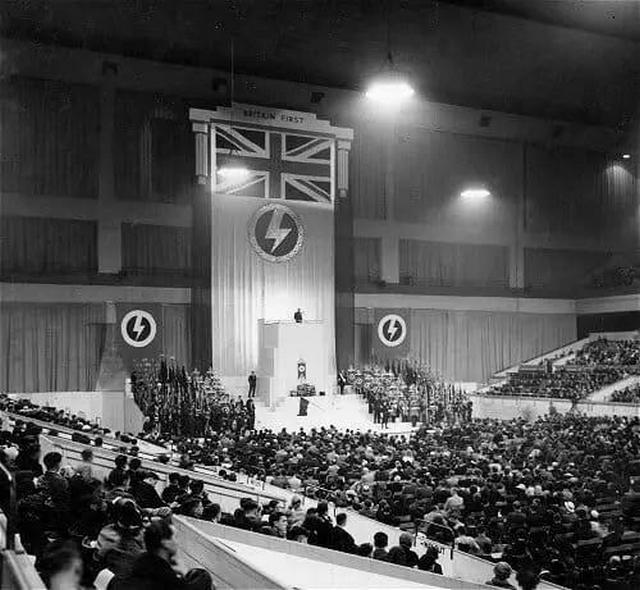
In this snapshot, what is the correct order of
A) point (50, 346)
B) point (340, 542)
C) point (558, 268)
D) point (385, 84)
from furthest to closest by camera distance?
point (385, 84), point (558, 268), point (50, 346), point (340, 542)

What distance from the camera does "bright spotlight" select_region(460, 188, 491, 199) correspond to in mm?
16930

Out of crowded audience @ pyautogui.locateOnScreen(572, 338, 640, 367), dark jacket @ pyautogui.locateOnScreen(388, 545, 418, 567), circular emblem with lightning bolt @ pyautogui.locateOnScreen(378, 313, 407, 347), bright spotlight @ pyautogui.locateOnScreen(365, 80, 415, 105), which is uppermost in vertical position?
bright spotlight @ pyautogui.locateOnScreen(365, 80, 415, 105)

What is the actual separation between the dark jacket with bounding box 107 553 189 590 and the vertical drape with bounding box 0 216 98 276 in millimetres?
12175

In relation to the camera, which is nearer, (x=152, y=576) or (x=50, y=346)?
(x=152, y=576)

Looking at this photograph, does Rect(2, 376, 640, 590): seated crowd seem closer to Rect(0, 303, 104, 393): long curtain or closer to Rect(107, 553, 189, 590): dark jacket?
Rect(107, 553, 189, 590): dark jacket

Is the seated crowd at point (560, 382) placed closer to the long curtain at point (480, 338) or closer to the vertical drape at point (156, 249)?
the long curtain at point (480, 338)

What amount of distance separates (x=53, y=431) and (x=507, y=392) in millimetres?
10301

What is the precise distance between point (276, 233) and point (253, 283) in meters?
1.40

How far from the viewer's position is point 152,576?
318cm

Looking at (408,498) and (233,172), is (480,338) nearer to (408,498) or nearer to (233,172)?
(233,172)

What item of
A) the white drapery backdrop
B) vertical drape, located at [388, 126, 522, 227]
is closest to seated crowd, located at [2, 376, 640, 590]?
the white drapery backdrop

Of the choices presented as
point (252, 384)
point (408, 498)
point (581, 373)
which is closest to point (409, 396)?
point (252, 384)

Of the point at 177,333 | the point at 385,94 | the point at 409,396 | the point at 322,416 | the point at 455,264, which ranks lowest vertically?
the point at 322,416

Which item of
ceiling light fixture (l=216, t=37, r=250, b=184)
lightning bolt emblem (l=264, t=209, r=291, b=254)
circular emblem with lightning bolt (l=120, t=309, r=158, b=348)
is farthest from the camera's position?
lightning bolt emblem (l=264, t=209, r=291, b=254)
